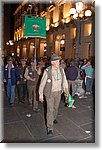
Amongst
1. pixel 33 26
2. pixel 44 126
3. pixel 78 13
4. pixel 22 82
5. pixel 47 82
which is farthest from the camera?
pixel 78 13

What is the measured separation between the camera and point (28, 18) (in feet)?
25.0

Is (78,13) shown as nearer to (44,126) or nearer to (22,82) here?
(22,82)

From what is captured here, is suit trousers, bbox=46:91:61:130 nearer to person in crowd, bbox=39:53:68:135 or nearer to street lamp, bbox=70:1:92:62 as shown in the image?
person in crowd, bbox=39:53:68:135

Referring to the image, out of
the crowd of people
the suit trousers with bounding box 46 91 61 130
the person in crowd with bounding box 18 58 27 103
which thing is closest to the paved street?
the crowd of people

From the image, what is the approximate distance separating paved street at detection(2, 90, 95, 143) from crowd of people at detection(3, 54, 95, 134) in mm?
256

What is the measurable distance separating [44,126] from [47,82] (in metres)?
1.48

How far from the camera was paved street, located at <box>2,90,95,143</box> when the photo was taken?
4884mm

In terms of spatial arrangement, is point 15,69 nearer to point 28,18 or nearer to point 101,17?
point 28,18

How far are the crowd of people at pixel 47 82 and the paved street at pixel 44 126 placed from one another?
26 cm

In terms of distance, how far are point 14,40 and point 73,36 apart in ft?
101

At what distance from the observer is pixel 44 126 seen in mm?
5793

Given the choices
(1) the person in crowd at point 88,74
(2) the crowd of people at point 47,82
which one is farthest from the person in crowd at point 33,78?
(1) the person in crowd at point 88,74

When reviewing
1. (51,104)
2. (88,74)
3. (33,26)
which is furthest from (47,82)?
(88,74)

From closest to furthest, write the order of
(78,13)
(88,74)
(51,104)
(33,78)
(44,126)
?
1. (51,104)
2. (44,126)
3. (33,78)
4. (88,74)
5. (78,13)
